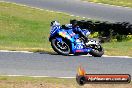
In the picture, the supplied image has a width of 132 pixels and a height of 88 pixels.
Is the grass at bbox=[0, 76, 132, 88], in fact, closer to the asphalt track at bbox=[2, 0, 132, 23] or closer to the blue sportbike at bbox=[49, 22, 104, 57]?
the blue sportbike at bbox=[49, 22, 104, 57]

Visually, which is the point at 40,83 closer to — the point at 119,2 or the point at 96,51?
the point at 96,51

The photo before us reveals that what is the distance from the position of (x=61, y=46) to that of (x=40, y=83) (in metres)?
5.11

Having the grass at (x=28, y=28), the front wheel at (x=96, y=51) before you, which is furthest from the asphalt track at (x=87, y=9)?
the front wheel at (x=96, y=51)

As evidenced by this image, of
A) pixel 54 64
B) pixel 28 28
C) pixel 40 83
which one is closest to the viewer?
pixel 40 83

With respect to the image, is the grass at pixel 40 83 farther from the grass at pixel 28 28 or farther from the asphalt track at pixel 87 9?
the asphalt track at pixel 87 9

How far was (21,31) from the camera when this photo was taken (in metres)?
24.3

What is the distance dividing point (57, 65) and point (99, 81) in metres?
5.98

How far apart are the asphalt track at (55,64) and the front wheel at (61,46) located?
34 cm

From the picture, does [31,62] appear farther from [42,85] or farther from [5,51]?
[42,85]

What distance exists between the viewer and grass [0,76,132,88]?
10320 mm

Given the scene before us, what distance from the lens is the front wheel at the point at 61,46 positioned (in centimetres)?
1554

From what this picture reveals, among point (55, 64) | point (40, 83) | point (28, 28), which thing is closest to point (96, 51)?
point (55, 64)

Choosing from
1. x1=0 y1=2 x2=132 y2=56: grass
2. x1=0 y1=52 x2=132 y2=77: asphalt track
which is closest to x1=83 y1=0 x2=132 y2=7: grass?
x1=0 y1=2 x2=132 y2=56: grass

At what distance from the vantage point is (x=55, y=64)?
13.8 meters
